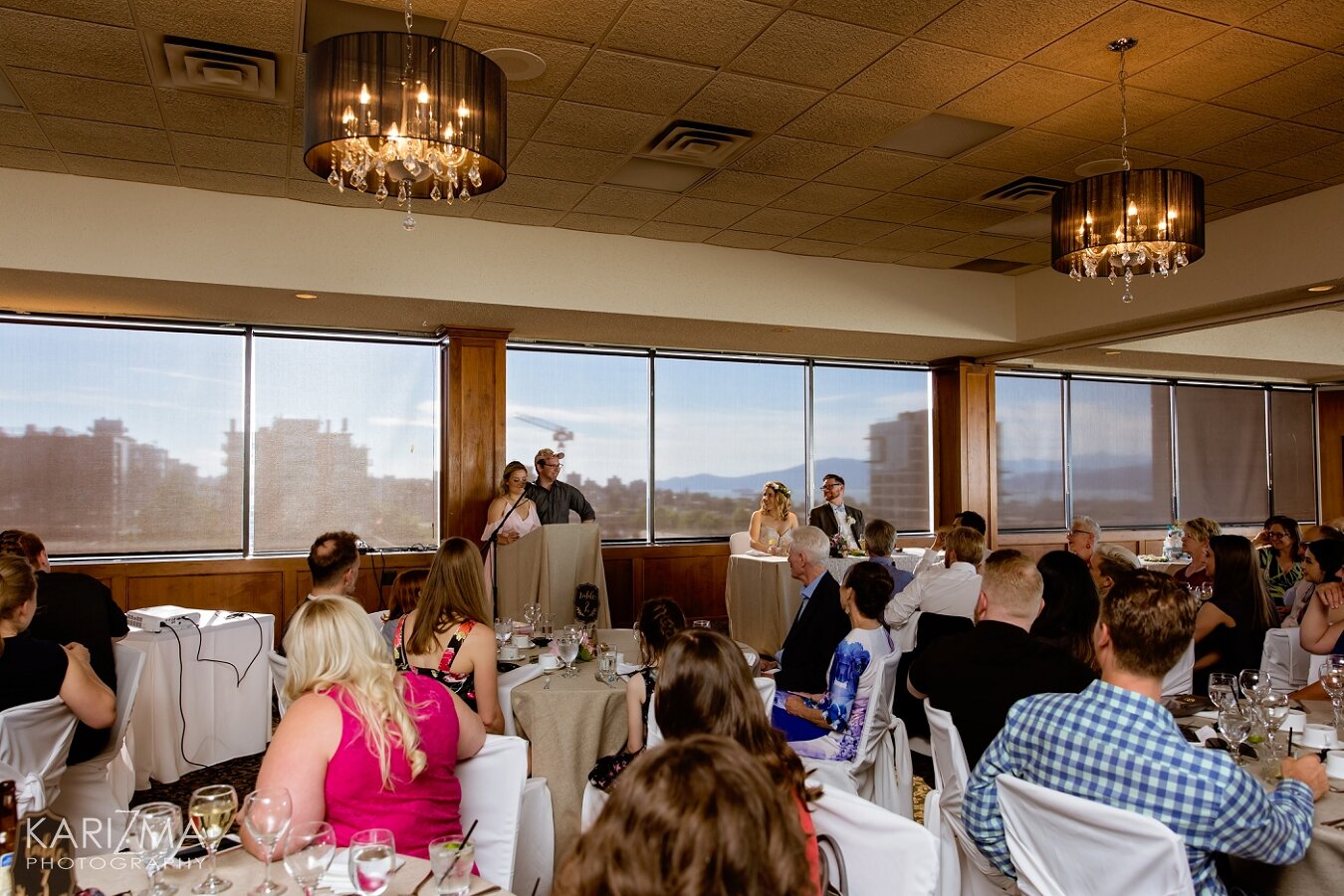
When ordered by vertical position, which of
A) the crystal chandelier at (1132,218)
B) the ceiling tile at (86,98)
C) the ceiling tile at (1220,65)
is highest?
the ceiling tile at (1220,65)

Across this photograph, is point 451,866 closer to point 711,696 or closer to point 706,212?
point 711,696

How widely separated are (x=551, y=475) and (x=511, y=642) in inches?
137

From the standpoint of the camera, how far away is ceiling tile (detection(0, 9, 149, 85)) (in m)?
4.01

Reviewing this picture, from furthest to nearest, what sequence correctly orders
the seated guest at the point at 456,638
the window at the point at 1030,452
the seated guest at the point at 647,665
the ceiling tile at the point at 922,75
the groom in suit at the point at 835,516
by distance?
the window at the point at 1030,452
the groom in suit at the point at 835,516
the ceiling tile at the point at 922,75
the seated guest at the point at 456,638
the seated guest at the point at 647,665

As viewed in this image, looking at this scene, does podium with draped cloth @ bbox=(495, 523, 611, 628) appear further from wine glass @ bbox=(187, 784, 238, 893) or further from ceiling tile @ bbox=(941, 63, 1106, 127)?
wine glass @ bbox=(187, 784, 238, 893)

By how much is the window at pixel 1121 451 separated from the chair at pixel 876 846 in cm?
1057

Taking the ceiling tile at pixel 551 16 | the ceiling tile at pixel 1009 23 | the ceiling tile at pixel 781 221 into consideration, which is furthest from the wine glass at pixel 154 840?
the ceiling tile at pixel 781 221

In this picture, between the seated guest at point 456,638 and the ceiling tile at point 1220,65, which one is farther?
the ceiling tile at point 1220,65

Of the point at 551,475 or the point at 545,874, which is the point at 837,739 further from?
the point at 551,475

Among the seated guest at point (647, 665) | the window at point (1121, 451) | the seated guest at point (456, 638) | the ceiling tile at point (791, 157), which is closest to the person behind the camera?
the seated guest at point (647, 665)

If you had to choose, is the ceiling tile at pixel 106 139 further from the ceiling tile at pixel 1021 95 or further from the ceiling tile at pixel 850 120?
the ceiling tile at pixel 1021 95

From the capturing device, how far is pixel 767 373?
1020cm

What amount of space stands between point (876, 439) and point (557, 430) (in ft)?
12.2

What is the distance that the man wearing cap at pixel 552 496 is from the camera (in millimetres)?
7910
